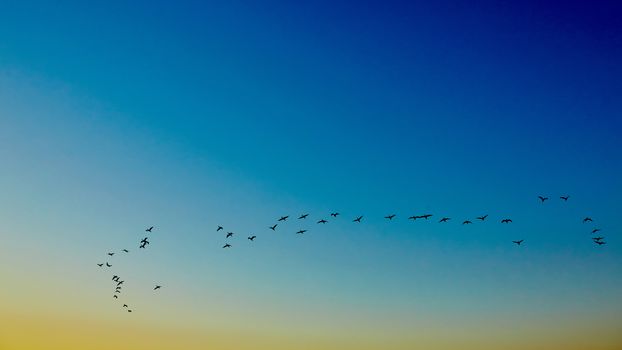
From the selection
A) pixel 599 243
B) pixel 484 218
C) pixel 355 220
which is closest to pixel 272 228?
pixel 355 220

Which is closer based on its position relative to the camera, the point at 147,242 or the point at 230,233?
the point at 147,242

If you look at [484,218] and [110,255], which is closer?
[484,218]

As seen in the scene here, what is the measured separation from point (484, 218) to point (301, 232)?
94.9 feet

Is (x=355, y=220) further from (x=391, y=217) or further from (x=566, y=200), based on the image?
(x=566, y=200)

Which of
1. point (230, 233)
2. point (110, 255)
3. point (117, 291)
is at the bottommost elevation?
point (117, 291)

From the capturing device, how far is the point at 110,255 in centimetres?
6562

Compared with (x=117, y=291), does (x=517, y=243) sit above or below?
above

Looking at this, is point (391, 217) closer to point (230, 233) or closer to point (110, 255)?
point (230, 233)

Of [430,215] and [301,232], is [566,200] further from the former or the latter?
[301,232]

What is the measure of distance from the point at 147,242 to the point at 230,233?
13301mm

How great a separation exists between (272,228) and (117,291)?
27511 millimetres

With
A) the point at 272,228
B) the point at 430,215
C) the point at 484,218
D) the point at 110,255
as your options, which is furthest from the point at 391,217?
the point at 110,255

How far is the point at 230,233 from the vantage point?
227 feet

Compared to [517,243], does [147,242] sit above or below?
below
